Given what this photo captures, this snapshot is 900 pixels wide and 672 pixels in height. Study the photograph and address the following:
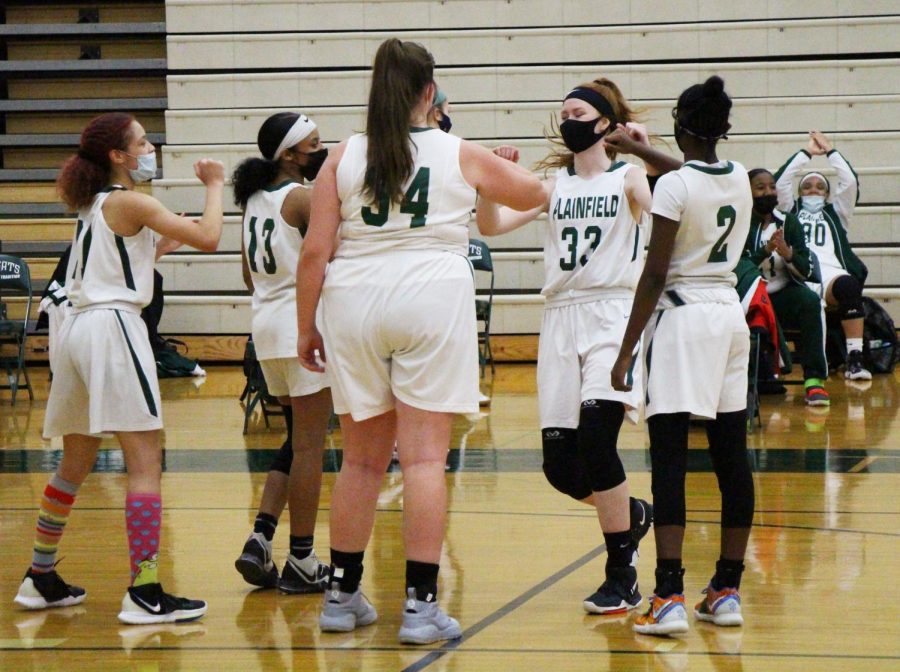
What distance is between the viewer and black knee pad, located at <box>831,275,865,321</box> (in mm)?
9281

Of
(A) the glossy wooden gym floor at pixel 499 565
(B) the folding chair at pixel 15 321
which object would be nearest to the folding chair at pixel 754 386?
(A) the glossy wooden gym floor at pixel 499 565

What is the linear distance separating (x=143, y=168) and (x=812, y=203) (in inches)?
268

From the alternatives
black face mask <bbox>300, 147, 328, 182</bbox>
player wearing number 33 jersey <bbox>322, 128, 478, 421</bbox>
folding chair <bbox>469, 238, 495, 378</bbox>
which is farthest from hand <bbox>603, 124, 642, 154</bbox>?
folding chair <bbox>469, 238, 495, 378</bbox>

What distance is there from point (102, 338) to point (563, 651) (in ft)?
5.03

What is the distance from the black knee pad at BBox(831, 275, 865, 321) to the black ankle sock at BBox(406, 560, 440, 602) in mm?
6538

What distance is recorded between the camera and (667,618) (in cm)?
346

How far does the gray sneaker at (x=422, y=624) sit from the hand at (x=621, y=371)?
755 millimetres

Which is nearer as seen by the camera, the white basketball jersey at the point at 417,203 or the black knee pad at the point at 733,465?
the white basketball jersey at the point at 417,203

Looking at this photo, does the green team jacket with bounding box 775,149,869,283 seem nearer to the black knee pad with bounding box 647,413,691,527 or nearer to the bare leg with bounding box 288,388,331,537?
the bare leg with bounding box 288,388,331,537

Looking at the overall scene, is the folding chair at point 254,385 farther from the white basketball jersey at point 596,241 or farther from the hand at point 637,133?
the hand at point 637,133

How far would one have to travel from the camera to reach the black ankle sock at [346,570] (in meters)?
3.60

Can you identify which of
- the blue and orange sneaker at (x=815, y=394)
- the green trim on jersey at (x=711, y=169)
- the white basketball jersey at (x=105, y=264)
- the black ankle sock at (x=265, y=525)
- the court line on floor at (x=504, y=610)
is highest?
the green trim on jersey at (x=711, y=169)

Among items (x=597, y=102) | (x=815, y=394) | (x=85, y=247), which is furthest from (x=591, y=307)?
(x=815, y=394)

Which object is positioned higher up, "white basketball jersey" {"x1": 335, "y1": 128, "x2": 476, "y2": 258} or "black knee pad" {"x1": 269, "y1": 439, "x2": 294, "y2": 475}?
"white basketball jersey" {"x1": 335, "y1": 128, "x2": 476, "y2": 258}
